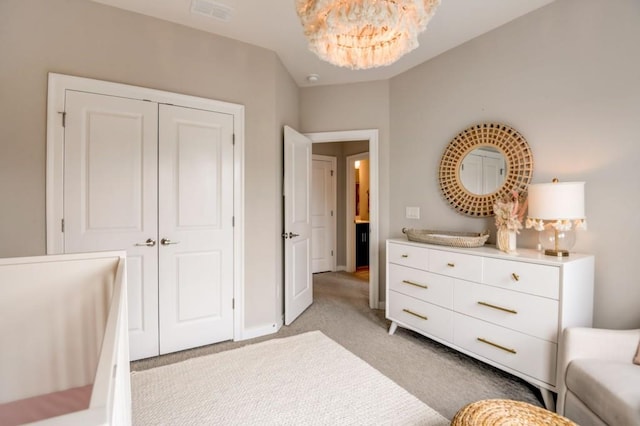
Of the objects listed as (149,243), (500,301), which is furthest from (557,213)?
(149,243)

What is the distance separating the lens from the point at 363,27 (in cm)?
Answer: 130

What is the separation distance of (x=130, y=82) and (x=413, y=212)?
2775 mm

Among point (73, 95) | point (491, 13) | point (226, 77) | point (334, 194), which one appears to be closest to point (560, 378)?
point (491, 13)

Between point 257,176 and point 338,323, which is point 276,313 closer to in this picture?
point 338,323

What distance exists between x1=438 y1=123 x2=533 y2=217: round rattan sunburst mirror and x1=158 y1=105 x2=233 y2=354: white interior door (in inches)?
79.3

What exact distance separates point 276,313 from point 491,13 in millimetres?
3089

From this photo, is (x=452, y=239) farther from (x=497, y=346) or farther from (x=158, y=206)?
(x=158, y=206)

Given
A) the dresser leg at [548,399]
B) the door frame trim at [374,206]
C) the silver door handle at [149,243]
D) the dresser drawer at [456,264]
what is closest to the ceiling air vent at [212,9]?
the door frame trim at [374,206]

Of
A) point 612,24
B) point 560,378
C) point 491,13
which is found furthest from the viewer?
point 491,13

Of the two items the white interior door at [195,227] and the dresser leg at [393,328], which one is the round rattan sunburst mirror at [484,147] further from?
the white interior door at [195,227]

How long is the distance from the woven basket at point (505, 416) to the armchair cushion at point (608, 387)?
25cm

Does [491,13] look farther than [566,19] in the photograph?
Yes

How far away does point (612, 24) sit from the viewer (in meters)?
1.88

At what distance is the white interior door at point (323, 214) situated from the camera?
527cm
